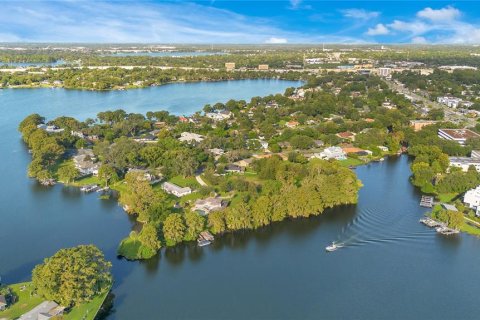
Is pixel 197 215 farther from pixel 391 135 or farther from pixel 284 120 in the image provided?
pixel 284 120

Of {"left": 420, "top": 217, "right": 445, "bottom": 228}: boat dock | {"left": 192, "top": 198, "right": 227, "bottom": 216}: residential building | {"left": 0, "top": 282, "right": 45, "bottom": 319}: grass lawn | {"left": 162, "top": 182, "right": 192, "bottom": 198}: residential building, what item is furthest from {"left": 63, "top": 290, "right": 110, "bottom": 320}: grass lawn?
{"left": 420, "top": 217, "right": 445, "bottom": 228}: boat dock

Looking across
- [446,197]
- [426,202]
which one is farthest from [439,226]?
[446,197]

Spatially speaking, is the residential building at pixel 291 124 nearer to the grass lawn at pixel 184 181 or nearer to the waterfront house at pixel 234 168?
the waterfront house at pixel 234 168

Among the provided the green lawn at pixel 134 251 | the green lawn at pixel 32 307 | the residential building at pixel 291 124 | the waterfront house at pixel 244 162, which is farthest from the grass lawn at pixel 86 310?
the residential building at pixel 291 124

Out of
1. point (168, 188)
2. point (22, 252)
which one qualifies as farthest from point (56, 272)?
point (168, 188)

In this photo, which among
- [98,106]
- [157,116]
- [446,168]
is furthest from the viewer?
[98,106]
